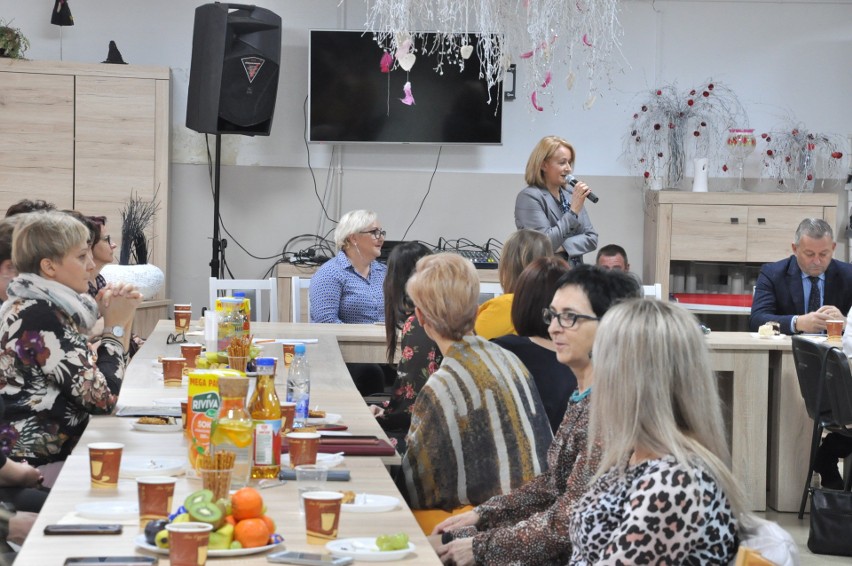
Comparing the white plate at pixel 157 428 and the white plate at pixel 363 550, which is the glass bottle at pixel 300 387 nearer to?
the white plate at pixel 157 428

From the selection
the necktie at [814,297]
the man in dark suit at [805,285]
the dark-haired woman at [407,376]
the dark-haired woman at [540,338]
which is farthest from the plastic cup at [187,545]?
the necktie at [814,297]

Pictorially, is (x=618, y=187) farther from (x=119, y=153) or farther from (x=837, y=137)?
(x=119, y=153)

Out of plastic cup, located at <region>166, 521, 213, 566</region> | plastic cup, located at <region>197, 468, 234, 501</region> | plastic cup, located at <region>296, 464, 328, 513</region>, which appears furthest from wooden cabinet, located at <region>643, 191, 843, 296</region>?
plastic cup, located at <region>166, 521, 213, 566</region>

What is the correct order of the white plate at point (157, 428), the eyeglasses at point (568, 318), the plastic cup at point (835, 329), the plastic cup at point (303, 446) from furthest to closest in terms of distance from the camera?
the plastic cup at point (835, 329)
the white plate at point (157, 428)
the eyeglasses at point (568, 318)
the plastic cup at point (303, 446)

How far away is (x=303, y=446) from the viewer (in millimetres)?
2264

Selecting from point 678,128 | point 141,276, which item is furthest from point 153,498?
point 678,128

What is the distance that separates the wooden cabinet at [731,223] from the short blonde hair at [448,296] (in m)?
4.76

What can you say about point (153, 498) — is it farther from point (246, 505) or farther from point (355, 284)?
point (355, 284)

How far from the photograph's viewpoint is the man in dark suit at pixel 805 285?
5352 millimetres

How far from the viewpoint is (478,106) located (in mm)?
7547

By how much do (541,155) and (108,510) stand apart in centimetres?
411

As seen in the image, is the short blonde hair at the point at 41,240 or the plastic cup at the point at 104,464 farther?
the short blonde hair at the point at 41,240

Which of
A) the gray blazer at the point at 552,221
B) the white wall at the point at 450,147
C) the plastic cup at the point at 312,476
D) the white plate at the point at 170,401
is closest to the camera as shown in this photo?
the plastic cup at the point at 312,476

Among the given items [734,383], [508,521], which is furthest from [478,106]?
[508,521]
